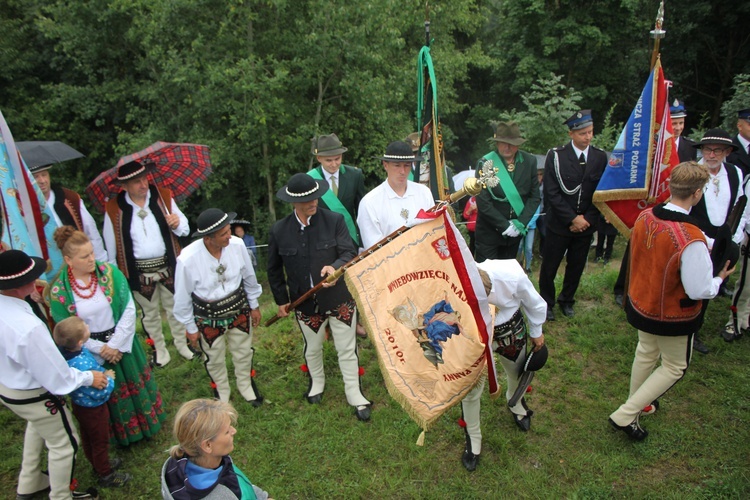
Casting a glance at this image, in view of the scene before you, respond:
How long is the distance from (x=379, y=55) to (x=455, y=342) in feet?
29.3

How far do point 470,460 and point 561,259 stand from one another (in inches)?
106

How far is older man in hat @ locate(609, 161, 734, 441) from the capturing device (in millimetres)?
3377

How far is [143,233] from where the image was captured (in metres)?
5.05

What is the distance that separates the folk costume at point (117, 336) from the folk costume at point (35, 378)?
0.50 m

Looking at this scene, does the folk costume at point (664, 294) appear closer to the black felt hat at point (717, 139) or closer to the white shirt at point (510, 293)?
the white shirt at point (510, 293)

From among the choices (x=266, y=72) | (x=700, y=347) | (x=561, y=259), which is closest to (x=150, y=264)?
(x=561, y=259)

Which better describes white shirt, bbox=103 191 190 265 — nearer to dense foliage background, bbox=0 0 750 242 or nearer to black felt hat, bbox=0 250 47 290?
black felt hat, bbox=0 250 47 290

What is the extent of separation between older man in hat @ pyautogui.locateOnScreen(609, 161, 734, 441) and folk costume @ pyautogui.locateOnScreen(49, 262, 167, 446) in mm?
3872

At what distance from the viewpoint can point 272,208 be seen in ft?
40.6

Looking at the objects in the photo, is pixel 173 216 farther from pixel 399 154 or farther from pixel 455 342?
pixel 455 342

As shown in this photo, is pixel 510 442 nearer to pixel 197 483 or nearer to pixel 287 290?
pixel 287 290

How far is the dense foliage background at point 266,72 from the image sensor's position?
10180 mm

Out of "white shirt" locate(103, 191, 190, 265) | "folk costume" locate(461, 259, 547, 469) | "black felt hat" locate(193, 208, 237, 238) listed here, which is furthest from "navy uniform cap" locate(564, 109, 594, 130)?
"white shirt" locate(103, 191, 190, 265)

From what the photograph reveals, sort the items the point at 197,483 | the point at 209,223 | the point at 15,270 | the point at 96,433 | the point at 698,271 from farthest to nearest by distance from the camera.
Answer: the point at 209,223, the point at 96,433, the point at 698,271, the point at 15,270, the point at 197,483
